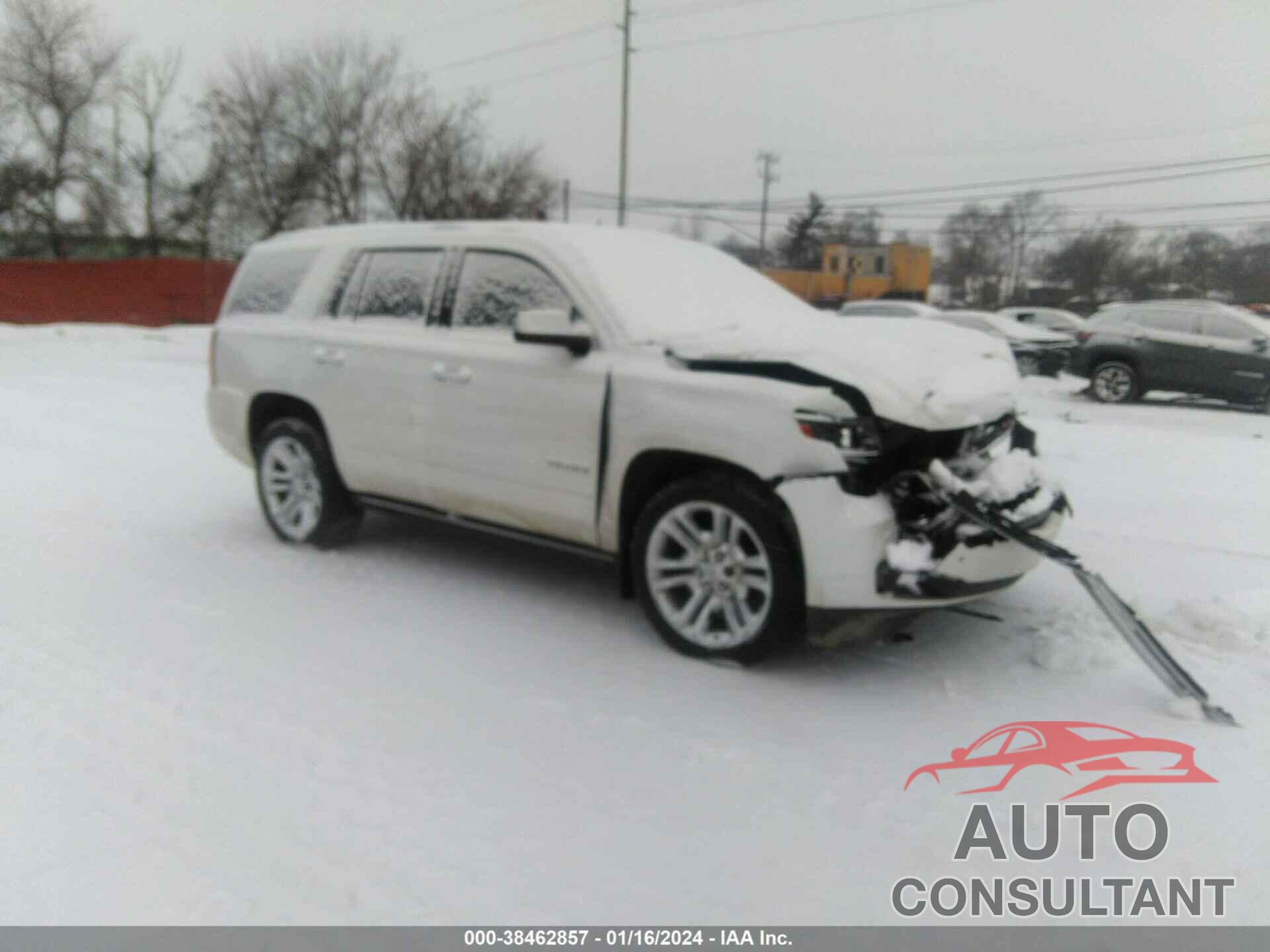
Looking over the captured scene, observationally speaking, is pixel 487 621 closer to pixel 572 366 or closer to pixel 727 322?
pixel 572 366

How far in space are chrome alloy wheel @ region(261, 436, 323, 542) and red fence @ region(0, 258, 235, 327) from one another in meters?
→ 26.8

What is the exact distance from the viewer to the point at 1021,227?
9258 mm

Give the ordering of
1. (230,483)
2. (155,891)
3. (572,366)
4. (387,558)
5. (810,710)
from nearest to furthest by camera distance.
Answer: (155,891) → (810,710) → (572,366) → (387,558) → (230,483)

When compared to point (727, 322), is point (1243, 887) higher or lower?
lower

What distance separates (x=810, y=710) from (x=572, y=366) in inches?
69.3

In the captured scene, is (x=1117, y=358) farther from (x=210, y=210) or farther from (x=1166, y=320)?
(x=210, y=210)

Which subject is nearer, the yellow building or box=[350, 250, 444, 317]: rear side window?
box=[350, 250, 444, 317]: rear side window

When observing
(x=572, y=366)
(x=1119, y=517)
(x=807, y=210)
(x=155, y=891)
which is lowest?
(x=155, y=891)

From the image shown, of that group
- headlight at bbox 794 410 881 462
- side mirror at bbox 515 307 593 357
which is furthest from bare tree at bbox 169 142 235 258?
headlight at bbox 794 410 881 462

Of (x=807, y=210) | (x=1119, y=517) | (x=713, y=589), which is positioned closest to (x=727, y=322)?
(x=713, y=589)

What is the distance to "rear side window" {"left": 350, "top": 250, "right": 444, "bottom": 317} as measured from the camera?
5176 mm

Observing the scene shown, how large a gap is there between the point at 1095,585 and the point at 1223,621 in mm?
1016

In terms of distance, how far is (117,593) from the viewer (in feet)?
16.4
